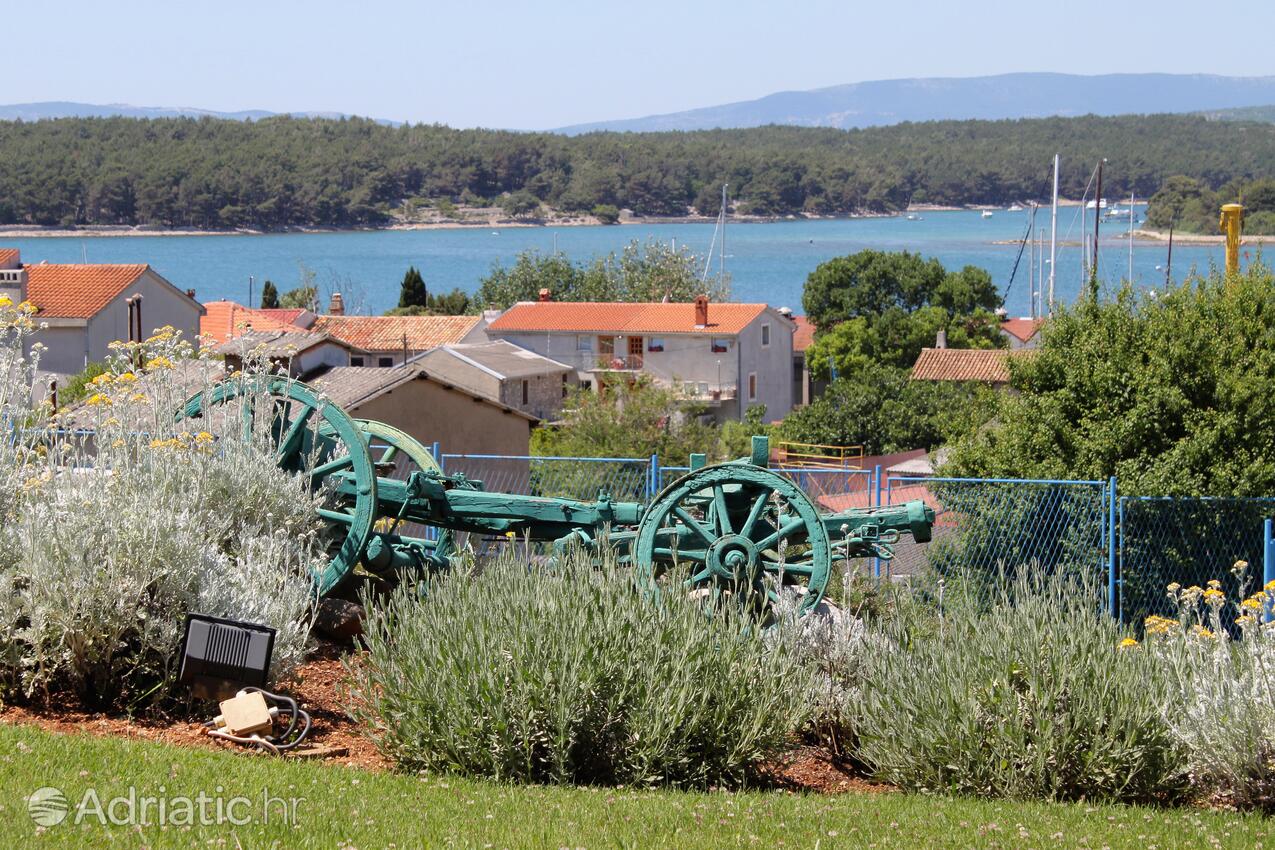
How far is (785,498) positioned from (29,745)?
198 inches

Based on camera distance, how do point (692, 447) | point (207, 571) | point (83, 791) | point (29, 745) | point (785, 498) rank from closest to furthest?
1. point (83, 791)
2. point (29, 745)
3. point (207, 571)
4. point (785, 498)
5. point (692, 447)

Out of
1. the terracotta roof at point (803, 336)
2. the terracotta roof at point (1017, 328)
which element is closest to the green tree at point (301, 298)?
the terracotta roof at point (803, 336)

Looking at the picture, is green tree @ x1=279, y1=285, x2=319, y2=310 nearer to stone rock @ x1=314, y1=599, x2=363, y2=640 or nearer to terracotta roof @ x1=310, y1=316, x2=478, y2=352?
terracotta roof @ x1=310, y1=316, x2=478, y2=352

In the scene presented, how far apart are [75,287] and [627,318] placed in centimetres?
2791

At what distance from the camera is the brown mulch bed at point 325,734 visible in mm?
7492

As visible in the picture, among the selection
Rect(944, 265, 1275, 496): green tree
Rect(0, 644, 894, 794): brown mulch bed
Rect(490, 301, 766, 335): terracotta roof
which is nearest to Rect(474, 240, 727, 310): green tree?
Rect(490, 301, 766, 335): terracotta roof

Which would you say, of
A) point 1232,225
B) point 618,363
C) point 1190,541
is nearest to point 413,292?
point 618,363

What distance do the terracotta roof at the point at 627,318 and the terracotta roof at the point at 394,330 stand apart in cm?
320

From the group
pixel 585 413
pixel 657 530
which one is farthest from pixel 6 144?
pixel 657 530

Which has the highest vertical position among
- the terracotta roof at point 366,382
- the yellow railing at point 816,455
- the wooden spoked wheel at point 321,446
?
the wooden spoked wheel at point 321,446

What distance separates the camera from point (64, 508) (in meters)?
7.88

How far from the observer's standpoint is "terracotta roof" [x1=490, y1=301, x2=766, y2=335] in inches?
2675

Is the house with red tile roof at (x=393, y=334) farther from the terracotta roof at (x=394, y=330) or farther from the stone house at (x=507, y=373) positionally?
the stone house at (x=507, y=373)

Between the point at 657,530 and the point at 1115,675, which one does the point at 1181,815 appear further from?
the point at 657,530
